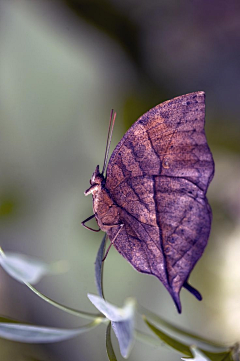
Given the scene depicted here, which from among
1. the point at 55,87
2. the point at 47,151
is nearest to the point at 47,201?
the point at 47,151

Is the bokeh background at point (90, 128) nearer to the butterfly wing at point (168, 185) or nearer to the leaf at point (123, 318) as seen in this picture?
the butterfly wing at point (168, 185)

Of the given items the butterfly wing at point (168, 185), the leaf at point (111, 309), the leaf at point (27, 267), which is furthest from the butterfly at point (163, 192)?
the leaf at point (27, 267)

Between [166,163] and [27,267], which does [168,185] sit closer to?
[166,163]

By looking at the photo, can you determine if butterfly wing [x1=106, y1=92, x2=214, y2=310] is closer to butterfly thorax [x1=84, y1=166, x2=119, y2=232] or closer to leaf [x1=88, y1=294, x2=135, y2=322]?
butterfly thorax [x1=84, y1=166, x2=119, y2=232]

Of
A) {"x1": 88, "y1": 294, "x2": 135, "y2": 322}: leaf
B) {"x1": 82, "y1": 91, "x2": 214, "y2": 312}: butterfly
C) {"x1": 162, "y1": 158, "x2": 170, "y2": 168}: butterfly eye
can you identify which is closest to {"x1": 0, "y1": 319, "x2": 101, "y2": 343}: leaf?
{"x1": 88, "y1": 294, "x2": 135, "y2": 322}: leaf

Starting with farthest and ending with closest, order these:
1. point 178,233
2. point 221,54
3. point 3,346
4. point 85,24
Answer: point 221,54 < point 85,24 < point 3,346 < point 178,233

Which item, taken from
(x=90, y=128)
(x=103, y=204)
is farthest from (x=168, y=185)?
(x=90, y=128)

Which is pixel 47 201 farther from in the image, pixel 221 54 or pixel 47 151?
pixel 221 54
